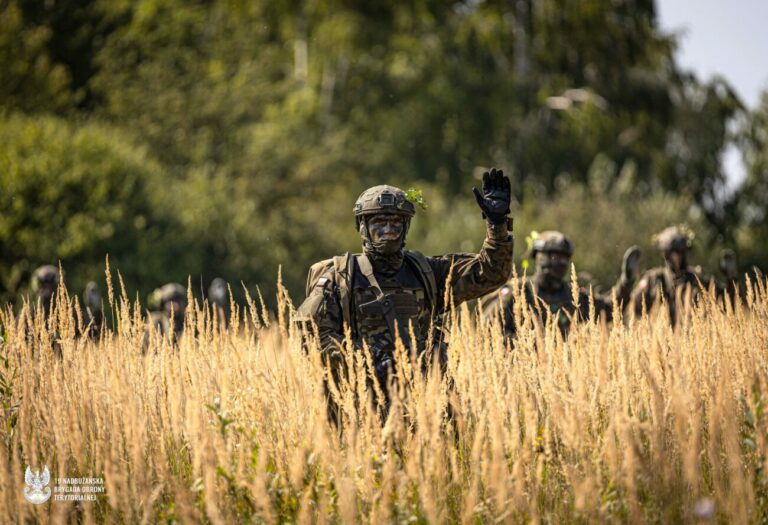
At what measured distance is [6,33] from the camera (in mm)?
24500

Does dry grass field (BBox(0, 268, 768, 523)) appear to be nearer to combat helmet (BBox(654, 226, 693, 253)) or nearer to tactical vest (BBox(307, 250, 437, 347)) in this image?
tactical vest (BBox(307, 250, 437, 347))

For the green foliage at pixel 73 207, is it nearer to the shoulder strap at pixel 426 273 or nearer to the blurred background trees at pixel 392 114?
the blurred background trees at pixel 392 114

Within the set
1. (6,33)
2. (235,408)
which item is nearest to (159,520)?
(235,408)

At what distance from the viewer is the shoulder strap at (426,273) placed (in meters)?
5.73

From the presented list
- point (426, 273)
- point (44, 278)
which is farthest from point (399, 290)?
point (44, 278)

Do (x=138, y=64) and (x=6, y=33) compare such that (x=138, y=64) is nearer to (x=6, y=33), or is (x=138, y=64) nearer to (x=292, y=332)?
(x=6, y=33)

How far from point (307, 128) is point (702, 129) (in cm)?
998

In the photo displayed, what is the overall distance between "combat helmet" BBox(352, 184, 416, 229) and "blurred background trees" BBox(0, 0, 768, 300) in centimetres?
1582

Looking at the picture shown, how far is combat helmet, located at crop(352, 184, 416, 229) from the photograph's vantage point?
5.70m

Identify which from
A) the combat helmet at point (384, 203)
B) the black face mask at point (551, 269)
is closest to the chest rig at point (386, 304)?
the combat helmet at point (384, 203)

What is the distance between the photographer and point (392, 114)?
27641 millimetres

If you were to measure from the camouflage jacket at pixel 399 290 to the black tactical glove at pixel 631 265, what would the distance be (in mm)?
4241

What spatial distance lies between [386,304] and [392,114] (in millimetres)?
22445

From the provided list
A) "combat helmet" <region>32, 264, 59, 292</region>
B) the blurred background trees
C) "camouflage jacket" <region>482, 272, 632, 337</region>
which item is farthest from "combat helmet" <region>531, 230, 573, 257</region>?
the blurred background trees
